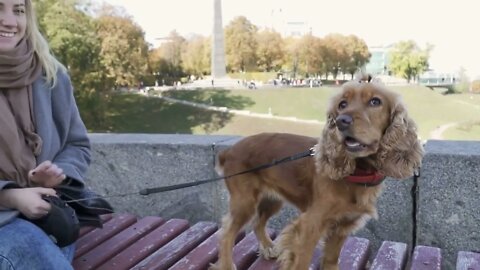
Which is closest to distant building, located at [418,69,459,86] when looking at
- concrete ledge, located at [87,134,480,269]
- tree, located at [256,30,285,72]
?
tree, located at [256,30,285,72]

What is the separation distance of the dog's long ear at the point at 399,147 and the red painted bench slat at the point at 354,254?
2.93 feet

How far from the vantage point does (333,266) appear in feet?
11.9

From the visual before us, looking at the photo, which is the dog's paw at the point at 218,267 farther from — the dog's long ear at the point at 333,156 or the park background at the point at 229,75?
the park background at the point at 229,75

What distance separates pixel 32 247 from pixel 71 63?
3945 centimetres

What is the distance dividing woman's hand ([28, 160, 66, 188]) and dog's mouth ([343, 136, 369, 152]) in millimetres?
1630

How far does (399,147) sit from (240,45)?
73699 millimetres

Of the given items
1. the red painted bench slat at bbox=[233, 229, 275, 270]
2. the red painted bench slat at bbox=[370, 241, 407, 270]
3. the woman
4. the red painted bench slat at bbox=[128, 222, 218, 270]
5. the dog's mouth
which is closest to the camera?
the woman

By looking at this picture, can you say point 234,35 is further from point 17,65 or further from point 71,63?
point 17,65

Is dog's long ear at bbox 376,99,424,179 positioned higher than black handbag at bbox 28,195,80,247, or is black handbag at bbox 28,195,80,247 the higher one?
dog's long ear at bbox 376,99,424,179

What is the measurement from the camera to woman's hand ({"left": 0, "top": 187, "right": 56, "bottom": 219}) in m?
2.92

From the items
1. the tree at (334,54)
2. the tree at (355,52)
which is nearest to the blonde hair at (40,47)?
the tree at (355,52)

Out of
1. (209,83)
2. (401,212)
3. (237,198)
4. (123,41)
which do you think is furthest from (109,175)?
(209,83)

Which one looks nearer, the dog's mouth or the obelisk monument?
the dog's mouth

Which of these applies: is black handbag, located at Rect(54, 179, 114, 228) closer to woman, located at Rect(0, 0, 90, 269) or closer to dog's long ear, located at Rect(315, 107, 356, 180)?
woman, located at Rect(0, 0, 90, 269)
